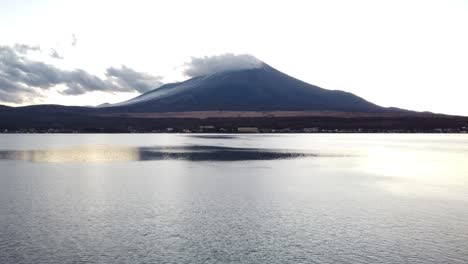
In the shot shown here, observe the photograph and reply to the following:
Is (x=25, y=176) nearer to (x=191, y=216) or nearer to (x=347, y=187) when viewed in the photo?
(x=191, y=216)

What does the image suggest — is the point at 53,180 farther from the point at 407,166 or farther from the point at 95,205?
the point at 407,166

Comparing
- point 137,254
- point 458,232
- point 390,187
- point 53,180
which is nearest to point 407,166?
point 390,187

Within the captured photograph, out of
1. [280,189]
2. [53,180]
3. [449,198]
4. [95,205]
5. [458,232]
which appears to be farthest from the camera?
[53,180]

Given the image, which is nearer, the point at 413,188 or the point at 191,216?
the point at 191,216

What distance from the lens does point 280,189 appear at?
44969mm

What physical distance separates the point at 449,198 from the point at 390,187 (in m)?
7.81

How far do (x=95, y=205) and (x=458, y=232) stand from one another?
2551 centimetres

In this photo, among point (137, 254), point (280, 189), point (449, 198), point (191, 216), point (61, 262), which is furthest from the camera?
point (280, 189)

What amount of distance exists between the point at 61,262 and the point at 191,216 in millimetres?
11369

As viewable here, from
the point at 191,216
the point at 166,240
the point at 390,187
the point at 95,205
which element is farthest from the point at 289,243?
the point at 390,187

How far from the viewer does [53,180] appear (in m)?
50.8

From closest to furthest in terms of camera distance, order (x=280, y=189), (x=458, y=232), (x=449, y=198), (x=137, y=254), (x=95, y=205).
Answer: (x=137, y=254) < (x=458, y=232) < (x=95, y=205) < (x=449, y=198) < (x=280, y=189)

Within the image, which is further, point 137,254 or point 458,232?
point 458,232

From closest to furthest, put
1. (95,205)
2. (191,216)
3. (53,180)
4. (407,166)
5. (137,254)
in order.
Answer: (137,254), (191,216), (95,205), (53,180), (407,166)
